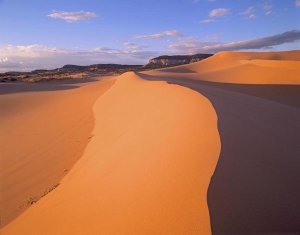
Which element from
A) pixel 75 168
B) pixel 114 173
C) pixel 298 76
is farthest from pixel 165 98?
pixel 298 76

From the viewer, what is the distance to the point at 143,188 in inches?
161

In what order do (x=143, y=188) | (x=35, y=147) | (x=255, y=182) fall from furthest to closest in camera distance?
(x=35, y=147)
(x=143, y=188)
(x=255, y=182)

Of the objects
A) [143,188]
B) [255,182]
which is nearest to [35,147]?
[143,188]

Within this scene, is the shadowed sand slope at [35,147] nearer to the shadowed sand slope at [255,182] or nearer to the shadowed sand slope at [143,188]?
the shadowed sand slope at [143,188]

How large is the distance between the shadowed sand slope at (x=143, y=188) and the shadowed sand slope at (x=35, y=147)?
0.65 metres

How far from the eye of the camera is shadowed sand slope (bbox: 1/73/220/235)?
3.34 meters

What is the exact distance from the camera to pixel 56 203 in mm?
4797

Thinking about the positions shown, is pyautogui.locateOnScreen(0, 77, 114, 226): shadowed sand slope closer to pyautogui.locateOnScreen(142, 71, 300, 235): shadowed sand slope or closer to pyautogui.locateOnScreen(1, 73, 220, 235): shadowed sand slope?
pyautogui.locateOnScreen(1, 73, 220, 235): shadowed sand slope

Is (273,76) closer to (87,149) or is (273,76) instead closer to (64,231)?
(87,149)

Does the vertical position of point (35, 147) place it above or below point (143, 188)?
below

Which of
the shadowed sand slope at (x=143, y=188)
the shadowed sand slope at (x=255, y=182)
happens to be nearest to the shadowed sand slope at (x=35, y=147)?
the shadowed sand slope at (x=143, y=188)

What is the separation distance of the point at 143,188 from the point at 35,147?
6.33 meters

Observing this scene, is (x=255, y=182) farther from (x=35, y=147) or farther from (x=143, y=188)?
(x=35, y=147)

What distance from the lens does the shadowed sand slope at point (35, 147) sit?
6131 mm
